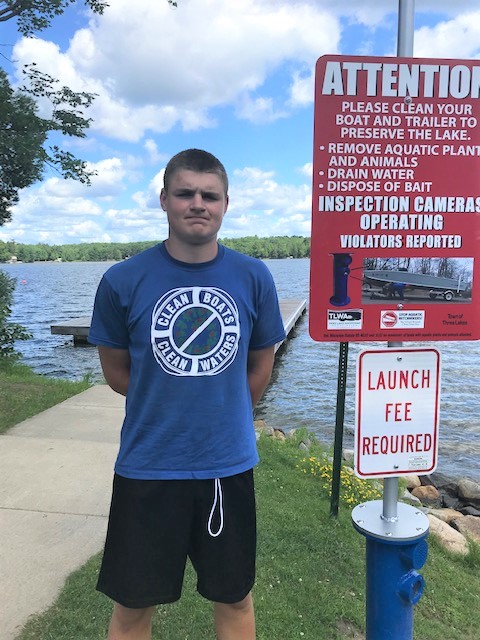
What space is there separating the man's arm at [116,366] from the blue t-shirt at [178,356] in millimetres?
69

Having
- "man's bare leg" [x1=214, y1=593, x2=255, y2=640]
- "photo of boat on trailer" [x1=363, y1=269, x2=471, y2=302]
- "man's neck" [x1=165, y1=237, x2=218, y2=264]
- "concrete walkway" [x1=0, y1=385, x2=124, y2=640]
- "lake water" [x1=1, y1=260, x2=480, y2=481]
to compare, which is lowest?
"lake water" [x1=1, y1=260, x2=480, y2=481]

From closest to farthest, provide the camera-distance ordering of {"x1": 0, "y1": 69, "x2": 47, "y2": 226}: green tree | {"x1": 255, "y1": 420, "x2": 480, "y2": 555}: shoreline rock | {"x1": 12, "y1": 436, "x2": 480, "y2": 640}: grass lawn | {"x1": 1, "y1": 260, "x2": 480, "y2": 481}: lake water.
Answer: {"x1": 12, "y1": 436, "x2": 480, "y2": 640}: grass lawn, {"x1": 255, "y1": 420, "x2": 480, "y2": 555}: shoreline rock, {"x1": 0, "y1": 69, "x2": 47, "y2": 226}: green tree, {"x1": 1, "y1": 260, "x2": 480, "y2": 481}: lake water

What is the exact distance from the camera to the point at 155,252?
1922mm

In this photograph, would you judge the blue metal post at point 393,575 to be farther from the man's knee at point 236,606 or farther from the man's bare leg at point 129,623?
the man's bare leg at point 129,623

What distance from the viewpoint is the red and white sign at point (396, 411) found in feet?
→ 6.94

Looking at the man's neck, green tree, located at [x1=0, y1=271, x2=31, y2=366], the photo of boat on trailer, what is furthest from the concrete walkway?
green tree, located at [x1=0, y1=271, x2=31, y2=366]

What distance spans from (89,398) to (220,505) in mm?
5434

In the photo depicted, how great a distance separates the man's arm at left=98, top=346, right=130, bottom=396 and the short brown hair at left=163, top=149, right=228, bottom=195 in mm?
628

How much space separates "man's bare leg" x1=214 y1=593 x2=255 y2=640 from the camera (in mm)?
2021

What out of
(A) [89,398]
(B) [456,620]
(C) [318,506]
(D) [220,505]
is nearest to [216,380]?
(D) [220,505]

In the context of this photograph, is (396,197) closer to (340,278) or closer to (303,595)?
(340,278)

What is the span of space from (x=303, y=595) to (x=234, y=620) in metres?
0.98

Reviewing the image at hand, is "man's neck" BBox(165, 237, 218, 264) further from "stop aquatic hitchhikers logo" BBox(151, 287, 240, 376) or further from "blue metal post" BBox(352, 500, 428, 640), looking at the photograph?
"blue metal post" BBox(352, 500, 428, 640)

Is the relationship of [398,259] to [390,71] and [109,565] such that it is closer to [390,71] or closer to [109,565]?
[390,71]
